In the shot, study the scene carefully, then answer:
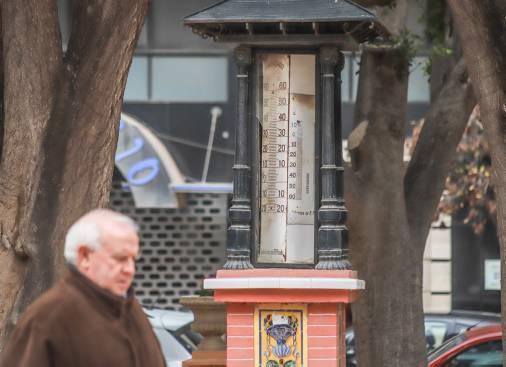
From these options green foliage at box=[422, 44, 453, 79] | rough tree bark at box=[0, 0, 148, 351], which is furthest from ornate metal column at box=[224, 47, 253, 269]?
green foliage at box=[422, 44, 453, 79]

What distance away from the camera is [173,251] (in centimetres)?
2377

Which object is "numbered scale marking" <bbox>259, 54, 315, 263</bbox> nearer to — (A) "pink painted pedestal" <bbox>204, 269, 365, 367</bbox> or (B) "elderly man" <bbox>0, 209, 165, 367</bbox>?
(A) "pink painted pedestal" <bbox>204, 269, 365, 367</bbox>

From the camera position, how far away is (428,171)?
43.7 ft

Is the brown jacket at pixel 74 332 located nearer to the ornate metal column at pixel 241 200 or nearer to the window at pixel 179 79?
the ornate metal column at pixel 241 200

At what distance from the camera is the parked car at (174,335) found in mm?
11852

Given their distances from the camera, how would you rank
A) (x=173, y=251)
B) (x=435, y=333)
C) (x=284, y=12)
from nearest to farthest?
(x=284, y=12)
(x=435, y=333)
(x=173, y=251)

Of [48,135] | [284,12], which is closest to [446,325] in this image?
[284,12]

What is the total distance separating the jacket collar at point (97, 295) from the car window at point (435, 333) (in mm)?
9505

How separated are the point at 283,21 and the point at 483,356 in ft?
15.2

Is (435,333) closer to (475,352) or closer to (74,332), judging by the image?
(475,352)

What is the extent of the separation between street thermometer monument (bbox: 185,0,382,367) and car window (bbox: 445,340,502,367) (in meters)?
3.14

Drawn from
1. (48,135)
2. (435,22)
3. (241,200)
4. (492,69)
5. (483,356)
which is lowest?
(483,356)

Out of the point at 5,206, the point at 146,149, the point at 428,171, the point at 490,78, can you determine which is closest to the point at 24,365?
the point at 5,206

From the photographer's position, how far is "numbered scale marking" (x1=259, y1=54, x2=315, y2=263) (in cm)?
1018
